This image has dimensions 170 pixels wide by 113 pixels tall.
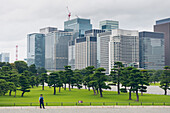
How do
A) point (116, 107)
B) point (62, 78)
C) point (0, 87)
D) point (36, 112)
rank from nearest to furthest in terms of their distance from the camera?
1. point (36, 112)
2. point (116, 107)
3. point (0, 87)
4. point (62, 78)

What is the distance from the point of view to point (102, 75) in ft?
239

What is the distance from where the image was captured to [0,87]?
5850cm

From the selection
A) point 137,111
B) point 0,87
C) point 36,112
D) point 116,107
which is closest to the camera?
point 36,112

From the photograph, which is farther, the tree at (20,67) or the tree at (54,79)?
the tree at (20,67)

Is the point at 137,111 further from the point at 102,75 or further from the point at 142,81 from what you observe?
the point at 102,75

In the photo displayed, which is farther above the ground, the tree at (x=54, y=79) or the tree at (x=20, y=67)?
the tree at (x=20, y=67)

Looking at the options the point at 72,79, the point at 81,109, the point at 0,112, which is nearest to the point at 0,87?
the point at 0,112

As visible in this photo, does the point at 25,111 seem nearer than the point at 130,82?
Yes

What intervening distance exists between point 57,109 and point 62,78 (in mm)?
44265

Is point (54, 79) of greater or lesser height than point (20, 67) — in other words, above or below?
below

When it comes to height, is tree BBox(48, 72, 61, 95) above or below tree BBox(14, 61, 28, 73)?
below

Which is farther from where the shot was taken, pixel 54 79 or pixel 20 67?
pixel 20 67

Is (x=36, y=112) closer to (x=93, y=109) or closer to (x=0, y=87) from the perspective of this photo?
(x=93, y=109)

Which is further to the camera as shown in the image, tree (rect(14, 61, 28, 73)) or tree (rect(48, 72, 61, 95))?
tree (rect(14, 61, 28, 73))
